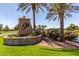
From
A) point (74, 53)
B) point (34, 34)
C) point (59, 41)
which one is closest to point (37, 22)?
point (34, 34)

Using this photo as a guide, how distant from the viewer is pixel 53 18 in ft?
9.61

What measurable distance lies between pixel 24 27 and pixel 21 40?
152mm

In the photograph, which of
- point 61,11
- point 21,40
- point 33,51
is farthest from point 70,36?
point 21,40

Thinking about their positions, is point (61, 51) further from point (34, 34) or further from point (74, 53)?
point (34, 34)

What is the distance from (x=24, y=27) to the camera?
116 inches

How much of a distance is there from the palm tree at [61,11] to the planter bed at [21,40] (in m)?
0.28

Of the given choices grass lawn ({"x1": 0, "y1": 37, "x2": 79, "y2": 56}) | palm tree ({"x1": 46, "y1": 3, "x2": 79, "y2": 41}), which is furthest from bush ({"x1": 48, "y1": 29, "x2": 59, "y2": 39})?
grass lawn ({"x1": 0, "y1": 37, "x2": 79, "y2": 56})

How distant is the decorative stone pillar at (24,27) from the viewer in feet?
9.62

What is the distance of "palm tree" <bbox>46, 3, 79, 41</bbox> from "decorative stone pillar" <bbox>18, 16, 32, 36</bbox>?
0.23 metres

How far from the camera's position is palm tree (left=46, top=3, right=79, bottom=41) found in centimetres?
289

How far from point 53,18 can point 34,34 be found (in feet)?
0.92

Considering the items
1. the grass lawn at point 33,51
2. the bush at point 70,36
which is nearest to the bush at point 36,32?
the grass lawn at point 33,51

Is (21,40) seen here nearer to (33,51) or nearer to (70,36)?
(33,51)

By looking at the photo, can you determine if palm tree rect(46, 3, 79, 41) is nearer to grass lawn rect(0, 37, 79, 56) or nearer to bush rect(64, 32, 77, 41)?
bush rect(64, 32, 77, 41)
